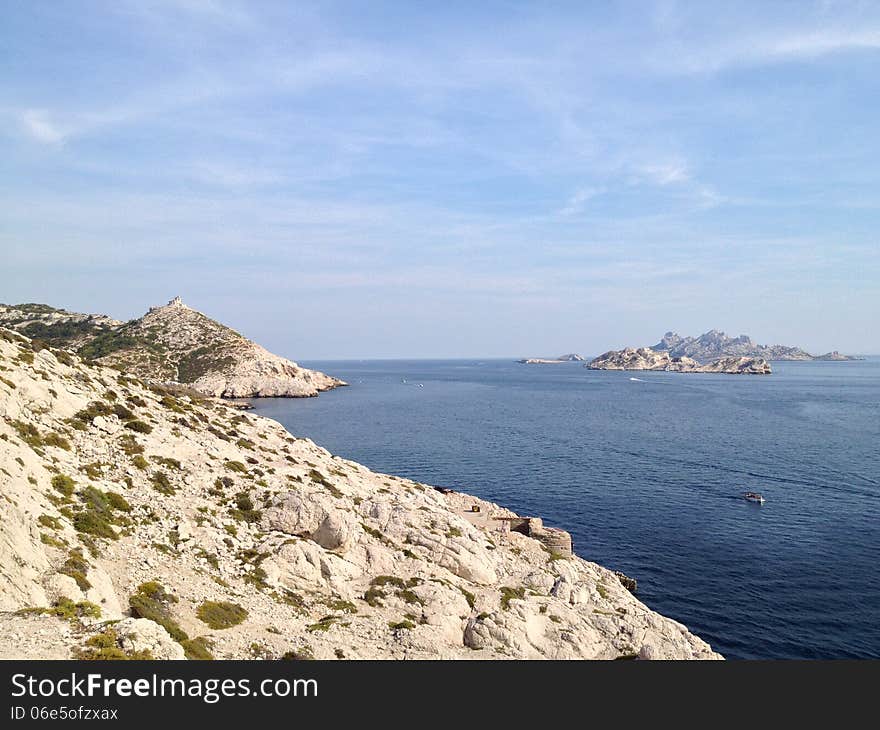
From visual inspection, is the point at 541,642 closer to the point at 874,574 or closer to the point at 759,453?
the point at 874,574

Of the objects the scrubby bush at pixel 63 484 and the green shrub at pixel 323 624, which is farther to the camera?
the scrubby bush at pixel 63 484

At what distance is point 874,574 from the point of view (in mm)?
50250

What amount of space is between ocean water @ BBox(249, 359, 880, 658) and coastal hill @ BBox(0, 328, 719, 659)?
1042 cm

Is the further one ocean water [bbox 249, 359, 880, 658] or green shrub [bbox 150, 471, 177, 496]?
ocean water [bbox 249, 359, 880, 658]

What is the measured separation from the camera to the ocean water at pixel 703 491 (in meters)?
44.8

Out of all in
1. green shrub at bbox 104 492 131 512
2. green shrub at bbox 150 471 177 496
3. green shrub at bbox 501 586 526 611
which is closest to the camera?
green shrub at bbox 104 492 131 512

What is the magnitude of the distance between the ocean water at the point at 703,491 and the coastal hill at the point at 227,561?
410 inches

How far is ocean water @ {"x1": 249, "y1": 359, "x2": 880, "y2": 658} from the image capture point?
147 ft

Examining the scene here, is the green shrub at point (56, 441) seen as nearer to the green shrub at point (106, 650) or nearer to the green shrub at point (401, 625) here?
the green shrub at point (106, 650)

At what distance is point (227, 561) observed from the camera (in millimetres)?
31828

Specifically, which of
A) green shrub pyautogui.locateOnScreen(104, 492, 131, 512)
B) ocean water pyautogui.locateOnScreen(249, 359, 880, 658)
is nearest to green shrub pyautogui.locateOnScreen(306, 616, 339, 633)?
green shrub pyautogui.locateOnScreen(104, 492, 131, 512)

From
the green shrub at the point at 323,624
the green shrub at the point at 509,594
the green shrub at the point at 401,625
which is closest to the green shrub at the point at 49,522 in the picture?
the green shrub at the point at 323,624

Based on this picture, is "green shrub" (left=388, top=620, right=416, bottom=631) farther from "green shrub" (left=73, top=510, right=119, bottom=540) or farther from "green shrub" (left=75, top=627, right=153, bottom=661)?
"green shrub" (left=73, top=510, right=119, bottom=540)

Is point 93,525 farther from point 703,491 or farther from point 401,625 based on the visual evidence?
point 703,491
